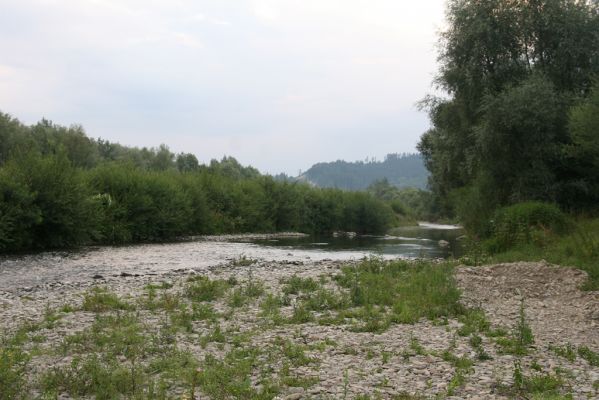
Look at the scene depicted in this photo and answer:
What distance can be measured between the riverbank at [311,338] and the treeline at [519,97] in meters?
13.1

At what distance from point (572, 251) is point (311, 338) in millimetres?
16612

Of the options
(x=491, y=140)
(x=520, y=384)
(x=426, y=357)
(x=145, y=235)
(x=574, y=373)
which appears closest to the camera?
(x=520, y=384)

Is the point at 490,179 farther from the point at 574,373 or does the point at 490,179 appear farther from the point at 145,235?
the point at 145,235

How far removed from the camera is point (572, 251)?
78.5ft

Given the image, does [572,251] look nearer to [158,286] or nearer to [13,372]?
[158,286]

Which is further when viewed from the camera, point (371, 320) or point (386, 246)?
point (386, 246)

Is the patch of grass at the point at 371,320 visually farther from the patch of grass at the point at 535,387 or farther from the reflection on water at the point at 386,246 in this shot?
the reflection on water at the point at 386,246

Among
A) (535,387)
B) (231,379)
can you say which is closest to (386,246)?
(535,387)

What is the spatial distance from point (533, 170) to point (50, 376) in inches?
1207

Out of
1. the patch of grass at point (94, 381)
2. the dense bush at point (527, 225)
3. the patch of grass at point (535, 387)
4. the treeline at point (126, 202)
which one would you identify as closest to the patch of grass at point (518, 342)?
the patch of grass at point (535, 387)

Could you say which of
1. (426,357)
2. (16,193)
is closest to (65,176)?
(16,193)

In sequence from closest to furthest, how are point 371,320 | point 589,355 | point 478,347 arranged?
point 589,355 < point 478,347 < point 371,320

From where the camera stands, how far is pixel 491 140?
106 ft

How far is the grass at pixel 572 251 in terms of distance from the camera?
20.6 metres
